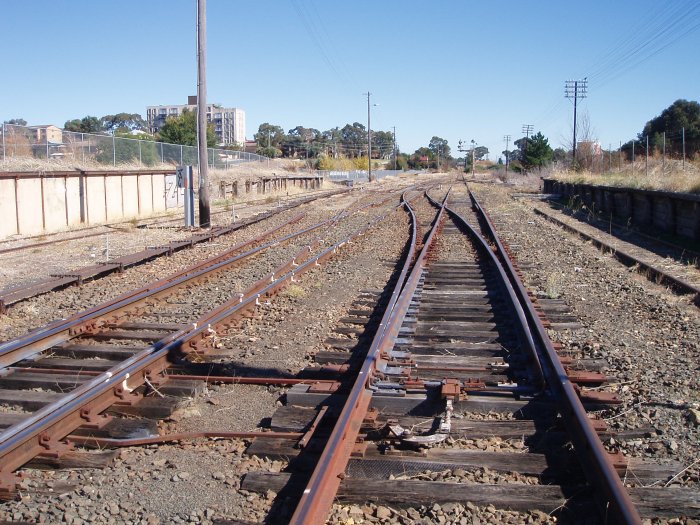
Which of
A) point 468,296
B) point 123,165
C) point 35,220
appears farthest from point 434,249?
point 123,165

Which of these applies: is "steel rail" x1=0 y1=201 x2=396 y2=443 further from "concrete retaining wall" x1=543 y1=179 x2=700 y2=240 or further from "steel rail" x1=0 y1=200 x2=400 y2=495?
"concrete retaining wall" x1=543 y1=179 x2=700 y2=240

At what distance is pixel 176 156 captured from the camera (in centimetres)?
4088

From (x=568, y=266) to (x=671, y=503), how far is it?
1012 centimetres

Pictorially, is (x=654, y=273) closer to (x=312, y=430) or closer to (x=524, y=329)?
(x=524, y=329)


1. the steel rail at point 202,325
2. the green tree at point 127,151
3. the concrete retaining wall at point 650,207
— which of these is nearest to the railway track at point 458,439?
the steel rail at point 202,325

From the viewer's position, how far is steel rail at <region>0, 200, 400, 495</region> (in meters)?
4.53

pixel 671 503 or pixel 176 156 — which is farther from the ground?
pixel 176 156

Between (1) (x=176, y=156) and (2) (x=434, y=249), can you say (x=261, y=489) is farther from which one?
(1) (x=176, y=156)

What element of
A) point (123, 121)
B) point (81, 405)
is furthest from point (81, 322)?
point (123, 121)

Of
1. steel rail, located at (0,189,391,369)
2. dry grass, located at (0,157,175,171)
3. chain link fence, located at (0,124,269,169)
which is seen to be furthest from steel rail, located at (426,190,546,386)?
chain link fence, located at (0,124,269,169)

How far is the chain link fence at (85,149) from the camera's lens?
99.2 ft

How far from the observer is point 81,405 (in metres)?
5.23

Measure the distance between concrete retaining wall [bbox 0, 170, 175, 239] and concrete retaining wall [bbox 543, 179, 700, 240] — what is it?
17195mm

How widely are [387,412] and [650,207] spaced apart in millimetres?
18895
